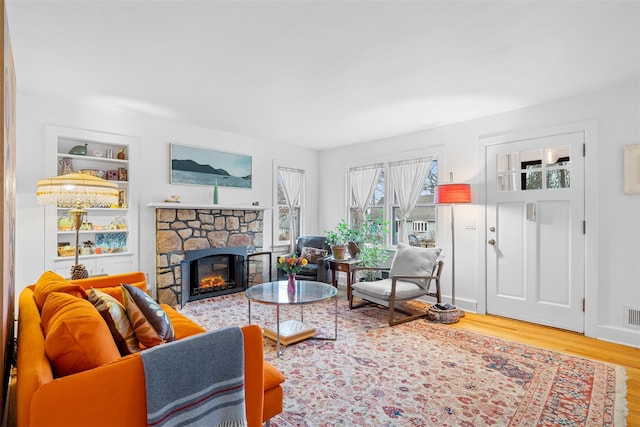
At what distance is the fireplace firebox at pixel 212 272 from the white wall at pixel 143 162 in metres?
0.46

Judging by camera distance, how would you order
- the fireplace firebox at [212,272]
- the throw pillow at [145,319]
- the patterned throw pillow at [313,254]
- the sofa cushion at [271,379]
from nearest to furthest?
1. the sofa cushion at [271,379]
2. the throw pillow at [145,319]
3. the fireplace firebox at [212,272]
4. the patterned throw pillow at [313,254]

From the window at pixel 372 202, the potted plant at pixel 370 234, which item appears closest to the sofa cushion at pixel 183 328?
the potted plant at pixel 370 234

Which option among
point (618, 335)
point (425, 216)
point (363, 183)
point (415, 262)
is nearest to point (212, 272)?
point (363, 183)

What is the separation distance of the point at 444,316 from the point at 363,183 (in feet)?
8.69

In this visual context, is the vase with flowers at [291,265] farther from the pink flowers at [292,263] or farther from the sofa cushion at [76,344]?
the sofa cushion at [76,344]

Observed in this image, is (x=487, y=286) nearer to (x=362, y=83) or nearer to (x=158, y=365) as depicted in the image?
(x=362, y=83)

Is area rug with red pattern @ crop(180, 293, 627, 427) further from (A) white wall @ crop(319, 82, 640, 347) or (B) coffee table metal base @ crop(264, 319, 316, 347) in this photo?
(A) white wall @ crop(319, 82, 640, 347)

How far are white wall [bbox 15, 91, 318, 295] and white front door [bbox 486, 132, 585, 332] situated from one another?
3.27 m

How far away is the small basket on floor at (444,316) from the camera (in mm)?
3770

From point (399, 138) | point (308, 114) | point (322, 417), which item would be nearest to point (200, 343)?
point (322, 417)

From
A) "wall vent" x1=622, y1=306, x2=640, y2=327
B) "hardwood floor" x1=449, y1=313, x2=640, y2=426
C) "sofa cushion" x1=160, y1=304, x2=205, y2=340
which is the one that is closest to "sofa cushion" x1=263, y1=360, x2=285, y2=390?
"sofa cushion" x1=160, y1=304, x2=205, y2=340

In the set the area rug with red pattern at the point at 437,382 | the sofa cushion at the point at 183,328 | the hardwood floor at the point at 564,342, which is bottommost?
the hardwood floor at the point at 564,342

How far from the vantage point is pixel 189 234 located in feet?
15.0

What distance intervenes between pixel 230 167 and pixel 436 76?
3328mm
